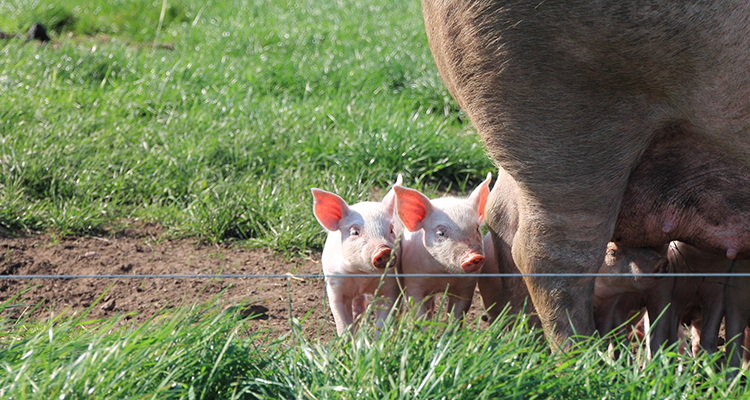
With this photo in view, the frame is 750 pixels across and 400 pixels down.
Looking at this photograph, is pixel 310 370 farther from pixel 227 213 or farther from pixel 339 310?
pixel 227 213

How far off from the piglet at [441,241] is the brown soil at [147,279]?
479 mm

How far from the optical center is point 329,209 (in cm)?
337

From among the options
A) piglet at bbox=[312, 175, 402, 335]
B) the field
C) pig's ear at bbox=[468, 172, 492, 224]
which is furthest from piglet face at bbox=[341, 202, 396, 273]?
pig's ear at bbox=[468, 172, 492, 224]

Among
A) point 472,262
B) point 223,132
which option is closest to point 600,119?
point 472,262

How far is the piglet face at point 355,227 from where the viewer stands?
325cm

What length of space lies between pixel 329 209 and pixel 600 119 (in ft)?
4.05

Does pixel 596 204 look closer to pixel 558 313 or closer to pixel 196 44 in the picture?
pixel 558 313

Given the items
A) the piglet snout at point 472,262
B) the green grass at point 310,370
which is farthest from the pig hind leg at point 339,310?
the green grass at point 310,370

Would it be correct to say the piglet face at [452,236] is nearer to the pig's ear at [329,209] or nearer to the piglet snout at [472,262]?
the piglet snout at [472,262]

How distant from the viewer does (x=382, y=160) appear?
5.18 m

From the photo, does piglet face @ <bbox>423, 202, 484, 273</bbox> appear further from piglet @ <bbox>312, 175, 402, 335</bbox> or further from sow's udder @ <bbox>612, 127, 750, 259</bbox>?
sow's udder @ <bbox>612, 127, 750, 259</bbox>

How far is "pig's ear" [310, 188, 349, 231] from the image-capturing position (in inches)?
131

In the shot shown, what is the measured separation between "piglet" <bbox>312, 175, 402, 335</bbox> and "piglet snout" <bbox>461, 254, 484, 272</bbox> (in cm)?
31

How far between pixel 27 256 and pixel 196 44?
444cm
